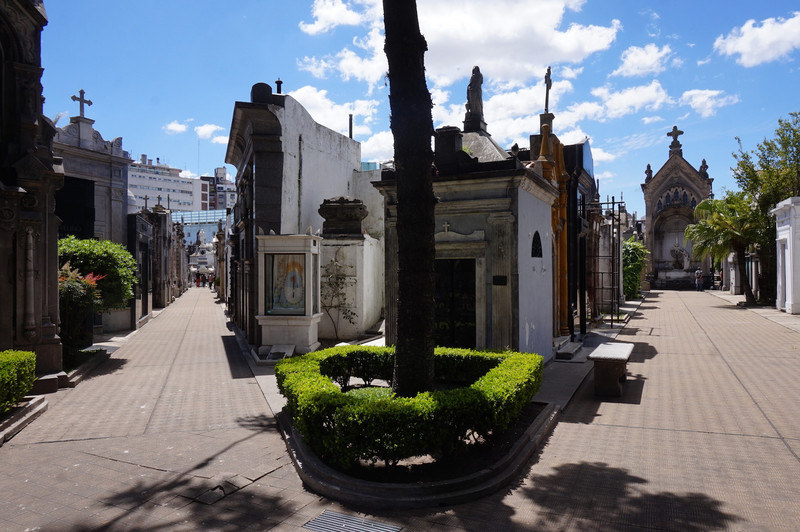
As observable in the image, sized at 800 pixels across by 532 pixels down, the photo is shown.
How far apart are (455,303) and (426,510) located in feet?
20.4

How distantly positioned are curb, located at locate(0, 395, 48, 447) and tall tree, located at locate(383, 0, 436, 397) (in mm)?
4808

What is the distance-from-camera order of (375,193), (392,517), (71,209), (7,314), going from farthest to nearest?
(375,193) < (71,209) < (7,314) < (392,517)

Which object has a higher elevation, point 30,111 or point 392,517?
point 30,111

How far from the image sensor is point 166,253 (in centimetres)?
2886

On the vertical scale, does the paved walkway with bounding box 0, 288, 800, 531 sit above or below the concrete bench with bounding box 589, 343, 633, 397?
below

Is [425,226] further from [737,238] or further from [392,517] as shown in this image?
[737,238]

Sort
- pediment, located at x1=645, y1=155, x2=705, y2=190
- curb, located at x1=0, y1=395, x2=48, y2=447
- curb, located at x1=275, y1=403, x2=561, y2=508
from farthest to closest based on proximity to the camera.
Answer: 1. pediment, located at x1=645, y1=155, x2=705, y2=190
2. curb, located at x1=0, y1=395, x2=48, y2=447
3. curb, located at x1=275, y1=403, x2=561, y2=508

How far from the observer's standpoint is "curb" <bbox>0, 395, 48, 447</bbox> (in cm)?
664

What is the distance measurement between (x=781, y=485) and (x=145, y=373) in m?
10.4

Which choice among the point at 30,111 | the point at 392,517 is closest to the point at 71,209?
the point at 30,111

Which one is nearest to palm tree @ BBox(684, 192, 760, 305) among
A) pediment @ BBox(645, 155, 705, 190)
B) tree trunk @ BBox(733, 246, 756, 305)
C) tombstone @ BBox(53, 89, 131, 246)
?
tree trunk @ BBox(733, 246, 756, 305)

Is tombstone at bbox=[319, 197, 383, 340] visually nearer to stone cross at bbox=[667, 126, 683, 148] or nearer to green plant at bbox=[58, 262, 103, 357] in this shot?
green plant at bbox=[58, 262, 103, 357]

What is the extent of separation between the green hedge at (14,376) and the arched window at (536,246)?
8.68m

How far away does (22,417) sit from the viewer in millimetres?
7258
